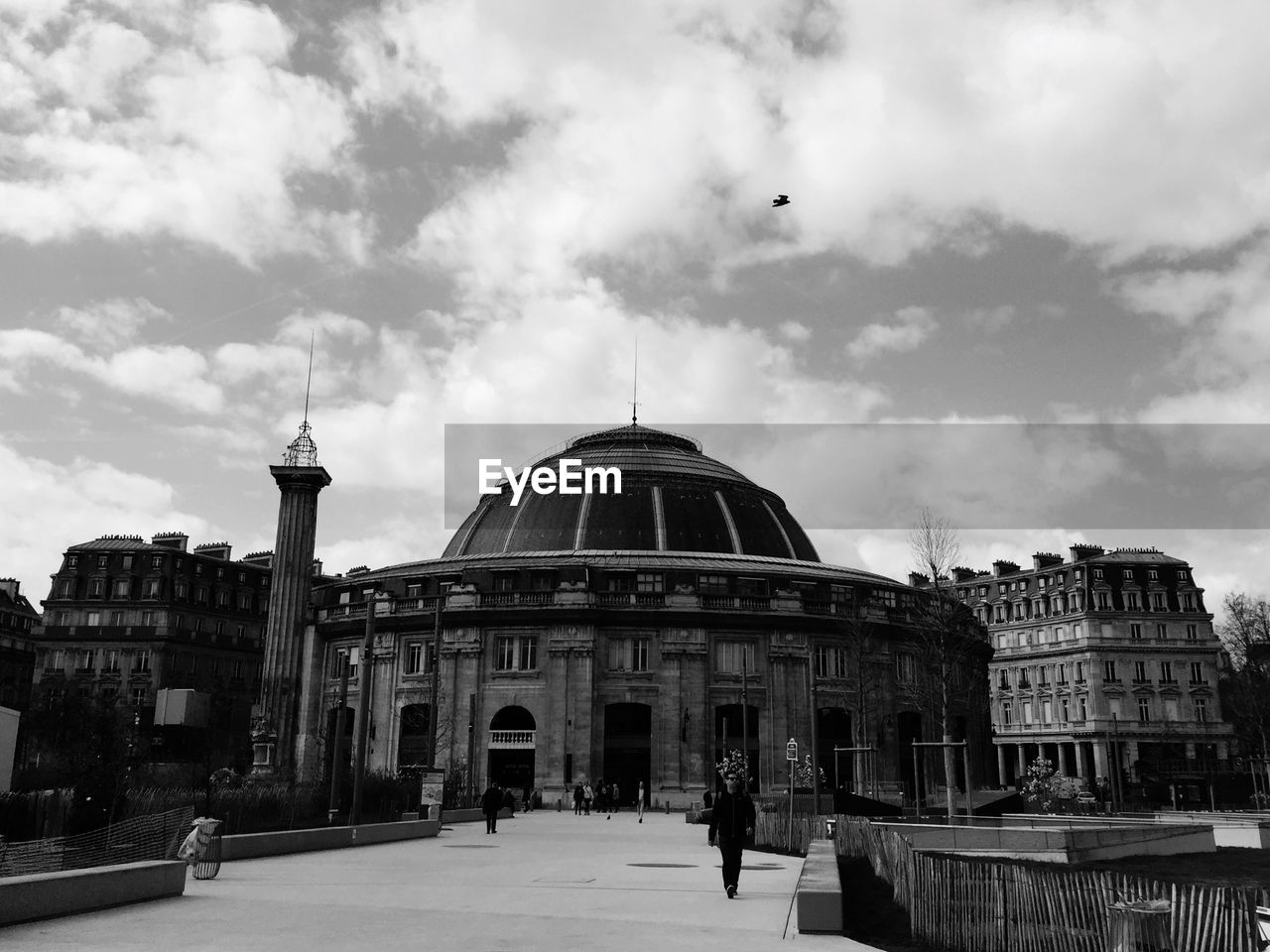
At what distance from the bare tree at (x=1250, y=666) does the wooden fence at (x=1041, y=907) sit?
71.7 meters

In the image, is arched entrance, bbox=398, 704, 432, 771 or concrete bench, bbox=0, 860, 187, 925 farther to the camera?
arched entrance, bbox=398, 704, 432, 771

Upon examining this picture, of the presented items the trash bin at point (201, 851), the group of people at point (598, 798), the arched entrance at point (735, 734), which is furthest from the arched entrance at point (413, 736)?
the trash bin at point (201, 851)

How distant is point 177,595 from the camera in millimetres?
100625

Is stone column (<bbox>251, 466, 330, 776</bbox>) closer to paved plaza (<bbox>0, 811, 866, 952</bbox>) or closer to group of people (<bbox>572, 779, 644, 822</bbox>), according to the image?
group of people (<bbox>572, 779, 644, 822</bbox>)

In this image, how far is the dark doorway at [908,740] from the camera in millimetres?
72688

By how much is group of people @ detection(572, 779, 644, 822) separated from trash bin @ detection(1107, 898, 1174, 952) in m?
47.7

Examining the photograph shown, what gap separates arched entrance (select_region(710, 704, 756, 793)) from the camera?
225 ft

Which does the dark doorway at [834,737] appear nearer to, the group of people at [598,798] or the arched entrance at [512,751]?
the group of people at [598,798]

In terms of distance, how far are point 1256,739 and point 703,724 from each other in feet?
160

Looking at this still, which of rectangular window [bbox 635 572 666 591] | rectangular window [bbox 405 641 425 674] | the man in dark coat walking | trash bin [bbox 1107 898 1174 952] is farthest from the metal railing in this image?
rectangular window [bbox 635 572 666 591]

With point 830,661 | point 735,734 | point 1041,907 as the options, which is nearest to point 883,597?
point 830,661

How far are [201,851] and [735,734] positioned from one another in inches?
2078

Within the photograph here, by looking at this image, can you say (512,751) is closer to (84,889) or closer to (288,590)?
(288,590)

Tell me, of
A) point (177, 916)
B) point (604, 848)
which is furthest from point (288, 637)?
point (177, 916)
